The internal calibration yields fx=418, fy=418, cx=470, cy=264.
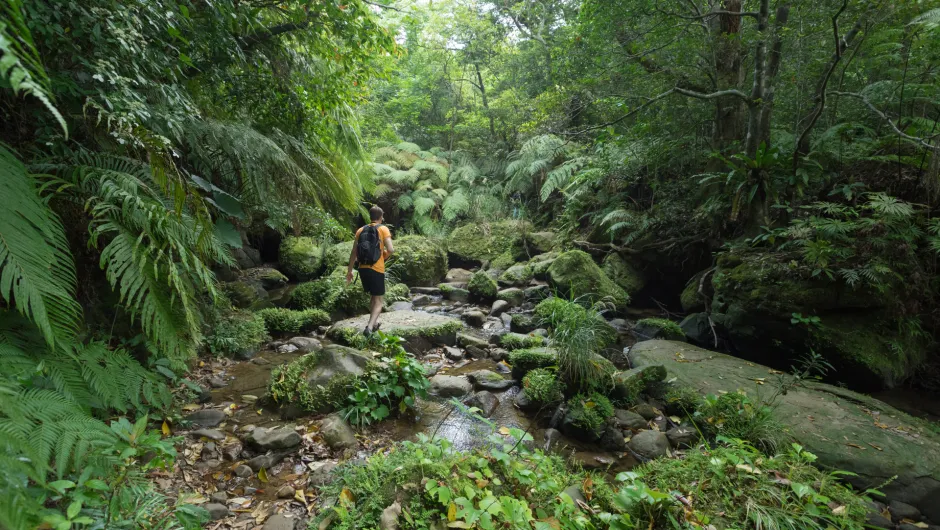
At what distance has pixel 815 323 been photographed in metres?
4.38

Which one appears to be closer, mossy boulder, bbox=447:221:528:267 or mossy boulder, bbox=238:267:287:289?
mossy boulder, bbox=238:267:287:289

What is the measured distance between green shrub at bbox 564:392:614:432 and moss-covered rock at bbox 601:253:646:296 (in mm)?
3996

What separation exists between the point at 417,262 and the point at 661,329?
445 centimetres

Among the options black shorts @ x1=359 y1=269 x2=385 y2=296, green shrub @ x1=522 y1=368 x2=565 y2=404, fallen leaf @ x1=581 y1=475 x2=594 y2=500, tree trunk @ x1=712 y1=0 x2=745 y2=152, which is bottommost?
green shrub @ x1=522 y1=368 x2=565 y2=404

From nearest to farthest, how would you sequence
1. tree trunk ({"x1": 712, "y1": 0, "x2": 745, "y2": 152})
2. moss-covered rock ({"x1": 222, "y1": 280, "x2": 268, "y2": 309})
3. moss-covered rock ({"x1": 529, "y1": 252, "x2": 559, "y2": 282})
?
moss-covered rock ({"x1": 222, "y1": 280, "x2": 268, "y2": 309}) < tree trunk ({"x1": 712, "y1": 0, "x2": 745, "y2": 152}) < moss-covered rock ({"x1": 529, "y1": 252, "x2": 559, "y2": 282})

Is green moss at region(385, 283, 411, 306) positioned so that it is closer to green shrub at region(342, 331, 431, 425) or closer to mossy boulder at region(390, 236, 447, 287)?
mossy boulder at region(390, 236, 447, 287)

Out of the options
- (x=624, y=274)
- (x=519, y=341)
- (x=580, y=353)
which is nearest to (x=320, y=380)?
(x=580, y=353)

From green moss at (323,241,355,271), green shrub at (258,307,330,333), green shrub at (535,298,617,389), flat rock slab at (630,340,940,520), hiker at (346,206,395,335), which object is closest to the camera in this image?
flat rock slab at (630,340,940,520)

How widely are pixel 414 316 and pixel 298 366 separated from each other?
91.8 inches

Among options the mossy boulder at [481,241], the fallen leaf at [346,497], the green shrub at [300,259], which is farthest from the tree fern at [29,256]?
the mossy boulder at [481,241]

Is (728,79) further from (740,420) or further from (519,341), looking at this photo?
(740,420)

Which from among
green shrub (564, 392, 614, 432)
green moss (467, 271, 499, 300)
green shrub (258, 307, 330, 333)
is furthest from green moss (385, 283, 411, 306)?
green shrub (564, 392, 614, 432)

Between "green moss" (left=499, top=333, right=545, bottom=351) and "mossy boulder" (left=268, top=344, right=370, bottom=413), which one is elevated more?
"mossy boulder" (left=268, top=344, right=370, bottom=413)

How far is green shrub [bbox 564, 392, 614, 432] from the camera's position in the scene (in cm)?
331
